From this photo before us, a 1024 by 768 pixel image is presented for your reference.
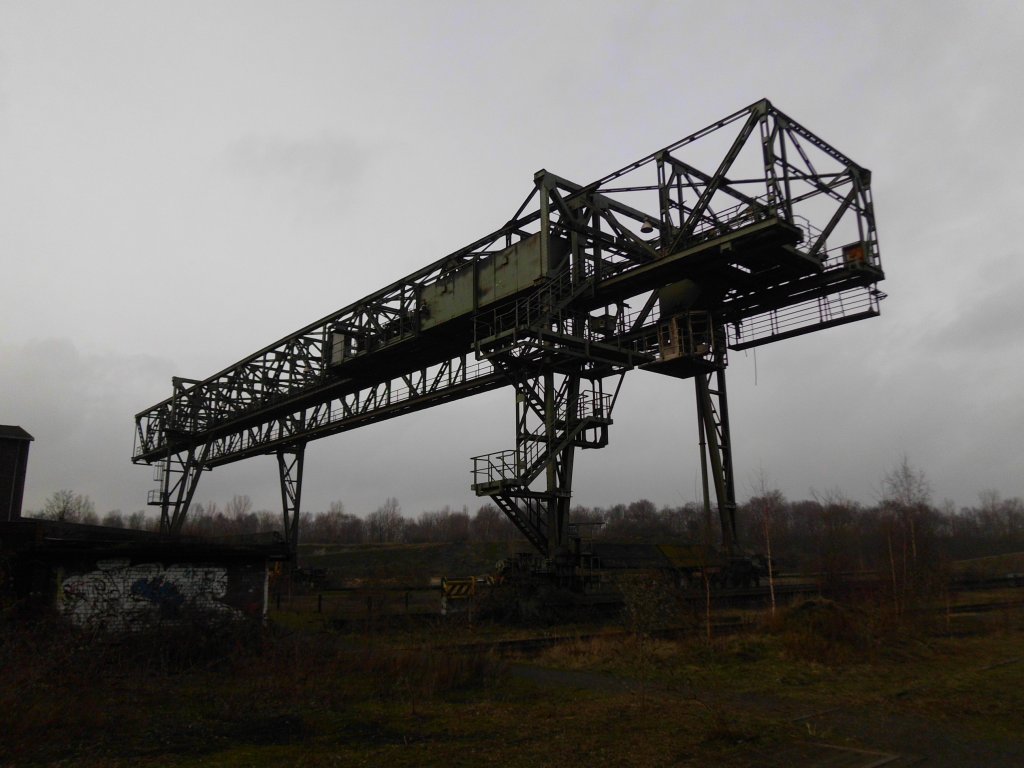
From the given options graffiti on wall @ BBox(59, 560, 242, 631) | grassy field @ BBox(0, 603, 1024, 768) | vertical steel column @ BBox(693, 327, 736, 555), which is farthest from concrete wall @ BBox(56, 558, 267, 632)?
vertical steel column @ BBox(693, 327, 736, 555)

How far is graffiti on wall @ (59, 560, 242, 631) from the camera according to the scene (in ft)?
42.7

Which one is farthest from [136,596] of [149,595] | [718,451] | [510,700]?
[718,451]

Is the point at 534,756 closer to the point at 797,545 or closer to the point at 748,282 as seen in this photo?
the point at 748,282

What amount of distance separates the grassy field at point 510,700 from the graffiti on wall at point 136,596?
45.5 inches

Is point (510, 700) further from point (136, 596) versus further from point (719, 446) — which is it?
point (719, 446)

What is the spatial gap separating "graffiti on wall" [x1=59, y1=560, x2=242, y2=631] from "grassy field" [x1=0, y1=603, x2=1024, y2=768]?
1.16 metres

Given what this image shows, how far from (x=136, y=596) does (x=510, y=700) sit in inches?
314

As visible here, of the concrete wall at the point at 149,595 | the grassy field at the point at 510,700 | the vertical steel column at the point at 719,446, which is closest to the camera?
the grassy field at the point at 510,700

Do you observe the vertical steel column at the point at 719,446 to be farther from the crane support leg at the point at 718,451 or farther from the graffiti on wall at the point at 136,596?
the graffiti on wall at the point at 136,596

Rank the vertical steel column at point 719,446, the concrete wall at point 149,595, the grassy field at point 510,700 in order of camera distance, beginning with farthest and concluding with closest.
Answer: the vertical steel column at point 719,446
the concrete wall at point 149,595
the grassy field at point 510,700

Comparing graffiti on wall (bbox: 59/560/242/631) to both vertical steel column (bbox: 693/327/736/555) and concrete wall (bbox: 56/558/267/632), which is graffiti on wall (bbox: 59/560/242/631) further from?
vertical steel column (bbox: 693/327/736/555)

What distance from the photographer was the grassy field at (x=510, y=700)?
7.33 metres

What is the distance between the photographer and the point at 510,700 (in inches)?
393

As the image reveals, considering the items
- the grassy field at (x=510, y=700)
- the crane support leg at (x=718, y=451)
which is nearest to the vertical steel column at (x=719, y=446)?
the crane support leg at (x=718, y=451)
